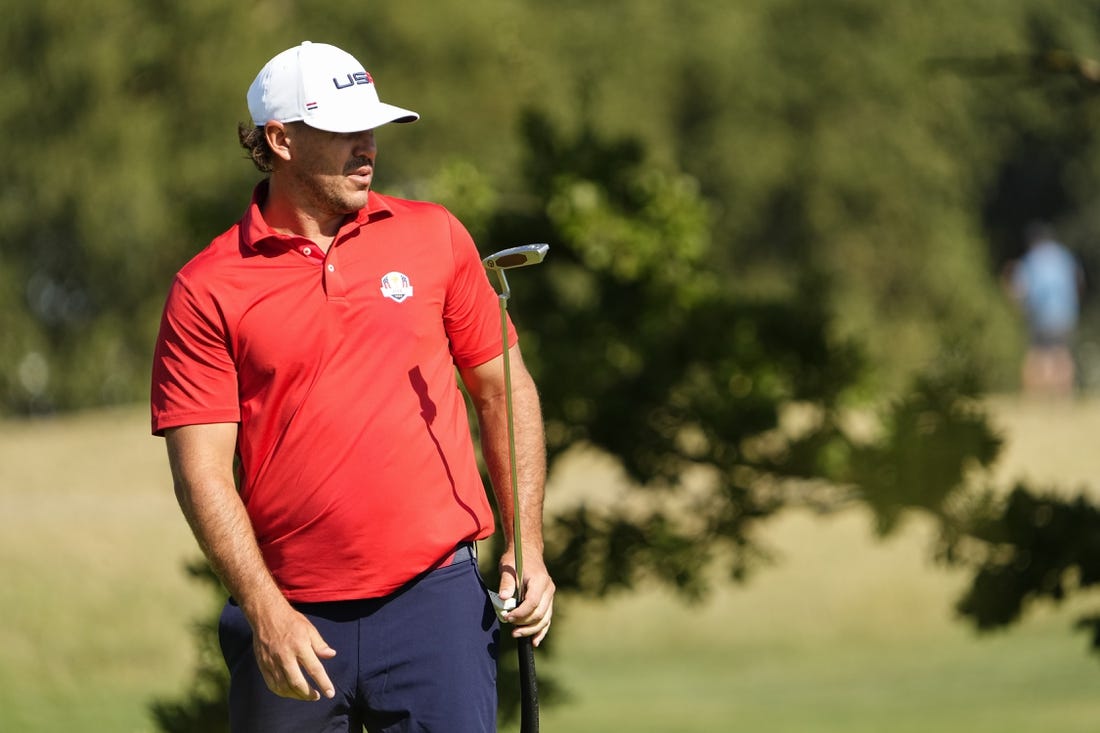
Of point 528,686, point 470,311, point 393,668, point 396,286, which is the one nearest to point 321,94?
point 396,286

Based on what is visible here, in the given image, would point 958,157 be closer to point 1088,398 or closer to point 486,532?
point 1088,398

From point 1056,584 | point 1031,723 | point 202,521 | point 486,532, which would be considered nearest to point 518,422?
point 486,532

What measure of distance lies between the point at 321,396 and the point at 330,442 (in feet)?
0.28

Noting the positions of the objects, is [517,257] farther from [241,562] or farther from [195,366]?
[241,562]

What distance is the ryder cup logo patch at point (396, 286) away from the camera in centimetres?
364

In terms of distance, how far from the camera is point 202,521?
3.49m

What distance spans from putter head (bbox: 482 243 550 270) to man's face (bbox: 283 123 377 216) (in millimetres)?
272

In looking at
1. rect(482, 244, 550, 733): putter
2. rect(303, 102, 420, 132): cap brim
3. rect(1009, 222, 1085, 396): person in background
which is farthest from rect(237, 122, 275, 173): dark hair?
rect(1009, 222, 1085, 396): person in background

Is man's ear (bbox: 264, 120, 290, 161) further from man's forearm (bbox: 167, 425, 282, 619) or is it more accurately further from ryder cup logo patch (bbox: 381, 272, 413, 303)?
man's forearm (bbox: 167, 425, 282, 619)

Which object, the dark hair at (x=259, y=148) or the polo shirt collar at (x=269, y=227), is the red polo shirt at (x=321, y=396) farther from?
the dark hair at (x=259, y=148)

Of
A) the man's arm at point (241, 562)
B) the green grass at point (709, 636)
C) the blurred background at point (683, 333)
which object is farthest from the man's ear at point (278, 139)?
the green grass at point (709, 636)

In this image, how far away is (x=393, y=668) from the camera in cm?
362

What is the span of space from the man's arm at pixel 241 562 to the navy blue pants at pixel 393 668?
0.10m

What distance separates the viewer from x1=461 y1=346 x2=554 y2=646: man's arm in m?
3.71
